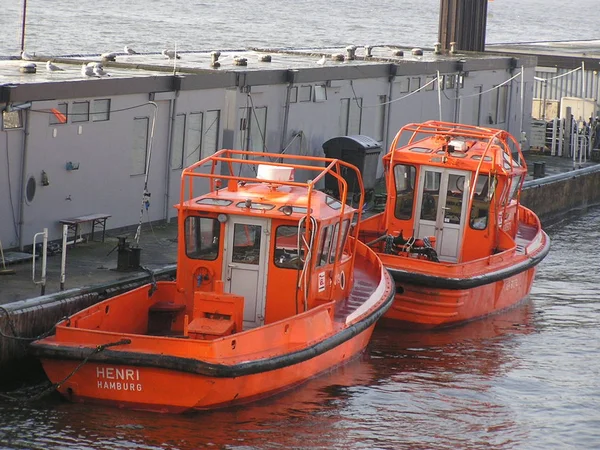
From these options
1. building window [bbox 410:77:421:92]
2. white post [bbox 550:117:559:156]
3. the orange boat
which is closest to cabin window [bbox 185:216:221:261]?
the orange boat

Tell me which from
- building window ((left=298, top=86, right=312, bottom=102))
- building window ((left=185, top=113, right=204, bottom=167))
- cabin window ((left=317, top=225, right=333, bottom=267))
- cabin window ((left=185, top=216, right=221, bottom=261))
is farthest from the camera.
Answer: building window ((left=298, top=86, right=312, bottom=102))

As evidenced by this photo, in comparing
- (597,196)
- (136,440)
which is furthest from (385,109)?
(136,440)

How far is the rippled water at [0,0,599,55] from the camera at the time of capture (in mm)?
77188

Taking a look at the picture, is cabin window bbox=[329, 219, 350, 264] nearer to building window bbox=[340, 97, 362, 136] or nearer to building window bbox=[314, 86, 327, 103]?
building window bbox=[314, 86, 327, 103]

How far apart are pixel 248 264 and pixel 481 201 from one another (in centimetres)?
565

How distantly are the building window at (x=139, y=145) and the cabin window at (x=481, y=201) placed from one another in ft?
18.2

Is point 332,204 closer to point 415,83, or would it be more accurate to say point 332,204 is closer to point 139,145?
point 139,145

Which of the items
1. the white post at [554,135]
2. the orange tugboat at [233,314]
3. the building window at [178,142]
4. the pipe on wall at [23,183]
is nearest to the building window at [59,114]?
the pipe on wall at [23,183]

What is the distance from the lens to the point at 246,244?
1508 centimetres

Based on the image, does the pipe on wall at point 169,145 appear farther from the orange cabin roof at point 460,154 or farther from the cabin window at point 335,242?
the cabin window at point 335,242

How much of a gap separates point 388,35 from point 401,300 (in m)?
83.9

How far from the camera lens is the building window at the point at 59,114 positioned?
1872cm

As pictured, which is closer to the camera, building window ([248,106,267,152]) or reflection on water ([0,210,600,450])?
reflection on water ([0,210,600,450])

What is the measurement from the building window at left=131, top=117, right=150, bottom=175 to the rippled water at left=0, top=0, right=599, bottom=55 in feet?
125
